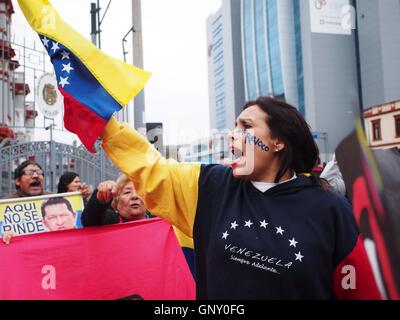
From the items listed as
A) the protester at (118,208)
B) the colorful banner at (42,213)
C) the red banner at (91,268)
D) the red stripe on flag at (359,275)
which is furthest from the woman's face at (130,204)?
the red stripe on flag at (359,275)

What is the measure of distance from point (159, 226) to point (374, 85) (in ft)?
150

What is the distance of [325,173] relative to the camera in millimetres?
3928

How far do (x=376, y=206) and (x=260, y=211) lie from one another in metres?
0.89

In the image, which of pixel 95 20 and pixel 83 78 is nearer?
pixel 83 78

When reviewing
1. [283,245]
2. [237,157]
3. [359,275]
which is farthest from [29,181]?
[359,275]

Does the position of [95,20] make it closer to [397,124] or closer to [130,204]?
[130,204]

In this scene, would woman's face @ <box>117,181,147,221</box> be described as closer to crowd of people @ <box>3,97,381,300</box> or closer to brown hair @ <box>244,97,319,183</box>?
crowd of people @ <box>3,97,381,300</box>

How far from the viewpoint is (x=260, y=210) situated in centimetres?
172

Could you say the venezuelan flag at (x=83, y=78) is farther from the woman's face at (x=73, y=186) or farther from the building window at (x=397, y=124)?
the building window at (x=397, y=124)

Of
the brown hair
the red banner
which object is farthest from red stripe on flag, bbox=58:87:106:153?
the red banner

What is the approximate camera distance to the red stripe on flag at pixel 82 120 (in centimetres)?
192

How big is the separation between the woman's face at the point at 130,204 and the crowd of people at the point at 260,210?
133cm

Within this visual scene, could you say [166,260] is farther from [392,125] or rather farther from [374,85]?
[374,85]

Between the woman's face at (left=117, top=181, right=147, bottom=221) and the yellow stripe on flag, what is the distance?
4.26 feet
